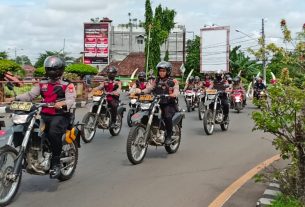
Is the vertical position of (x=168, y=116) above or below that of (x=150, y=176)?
above

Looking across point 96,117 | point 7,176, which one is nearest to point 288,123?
point 7,176

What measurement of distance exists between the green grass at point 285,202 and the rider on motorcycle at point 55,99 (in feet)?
9.46

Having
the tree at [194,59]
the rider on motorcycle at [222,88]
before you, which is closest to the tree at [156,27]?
the tree at [194,59]

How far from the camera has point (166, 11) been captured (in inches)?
2534

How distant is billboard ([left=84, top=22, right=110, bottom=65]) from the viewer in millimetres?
67938

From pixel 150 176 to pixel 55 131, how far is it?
1869 mm

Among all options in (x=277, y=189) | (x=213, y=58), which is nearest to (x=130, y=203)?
(x=277, y=189)

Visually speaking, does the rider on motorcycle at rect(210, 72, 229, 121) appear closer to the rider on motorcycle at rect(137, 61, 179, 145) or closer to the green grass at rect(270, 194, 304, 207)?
the rider on motorcycle at rect(137, 61, 179, 145)

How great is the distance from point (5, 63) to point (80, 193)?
58.3 ft

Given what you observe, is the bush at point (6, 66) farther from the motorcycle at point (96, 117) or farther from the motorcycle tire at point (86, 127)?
the motorcycle tire at point (86, 127)

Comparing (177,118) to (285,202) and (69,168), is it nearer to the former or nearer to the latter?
(69,168)

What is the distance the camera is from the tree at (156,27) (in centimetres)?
5941

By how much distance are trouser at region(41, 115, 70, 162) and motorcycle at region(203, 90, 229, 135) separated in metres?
6.59

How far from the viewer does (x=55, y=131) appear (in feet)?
21.5
